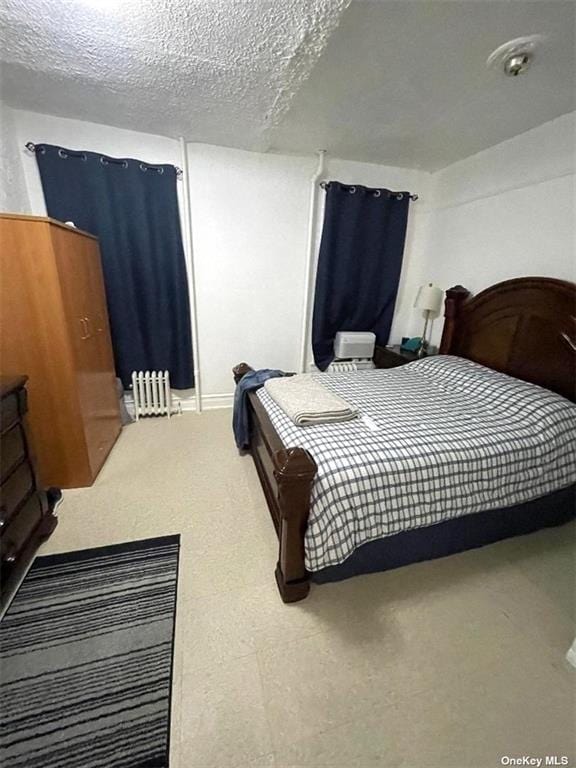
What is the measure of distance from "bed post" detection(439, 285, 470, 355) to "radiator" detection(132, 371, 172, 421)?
2515mm

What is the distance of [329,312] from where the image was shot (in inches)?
127

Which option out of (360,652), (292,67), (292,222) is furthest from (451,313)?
(360,652)

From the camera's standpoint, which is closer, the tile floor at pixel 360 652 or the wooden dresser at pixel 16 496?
the tile floor at pixel 360 652

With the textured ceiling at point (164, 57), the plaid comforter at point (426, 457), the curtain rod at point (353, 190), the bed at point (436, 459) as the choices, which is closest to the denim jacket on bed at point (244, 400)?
the bed at point (436, 459)

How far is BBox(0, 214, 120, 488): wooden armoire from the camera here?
5.45 feet

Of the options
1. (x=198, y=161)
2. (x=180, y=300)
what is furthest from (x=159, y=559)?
(x=198, y=161)

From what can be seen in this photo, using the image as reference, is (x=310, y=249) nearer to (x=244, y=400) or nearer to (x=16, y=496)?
(x=244, y=400)

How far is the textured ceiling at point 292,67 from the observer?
1293 mm

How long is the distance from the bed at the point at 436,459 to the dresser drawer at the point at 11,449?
1169 mm

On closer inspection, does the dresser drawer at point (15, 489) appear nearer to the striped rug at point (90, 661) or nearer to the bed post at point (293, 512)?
the striped rug at point (90, 661)

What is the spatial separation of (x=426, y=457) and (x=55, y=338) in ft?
6.78

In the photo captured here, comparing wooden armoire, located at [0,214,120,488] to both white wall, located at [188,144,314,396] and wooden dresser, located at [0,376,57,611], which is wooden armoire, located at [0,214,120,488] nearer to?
wooden dresser, located at [0,376,57,611]

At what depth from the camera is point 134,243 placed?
2.60 metres

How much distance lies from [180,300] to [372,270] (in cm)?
189
